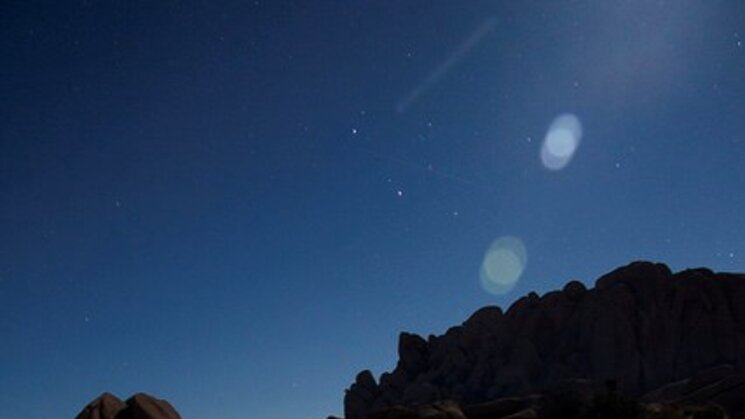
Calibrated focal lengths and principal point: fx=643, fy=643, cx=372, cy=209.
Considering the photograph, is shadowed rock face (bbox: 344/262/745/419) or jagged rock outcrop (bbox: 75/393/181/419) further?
shadowed rock face (bbox: 344/262/745/419)

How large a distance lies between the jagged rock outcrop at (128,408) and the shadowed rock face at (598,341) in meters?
60.8

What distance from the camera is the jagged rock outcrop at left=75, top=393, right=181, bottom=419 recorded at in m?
34.7

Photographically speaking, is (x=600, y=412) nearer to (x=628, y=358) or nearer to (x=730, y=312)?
(x=628, y=358)

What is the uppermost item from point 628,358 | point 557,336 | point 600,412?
point 557,336

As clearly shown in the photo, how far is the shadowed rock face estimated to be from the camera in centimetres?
9431

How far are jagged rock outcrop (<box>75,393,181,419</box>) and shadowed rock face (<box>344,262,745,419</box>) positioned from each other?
6078cm

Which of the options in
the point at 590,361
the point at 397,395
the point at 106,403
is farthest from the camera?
the point at 397,395

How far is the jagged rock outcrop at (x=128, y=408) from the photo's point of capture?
114 feet

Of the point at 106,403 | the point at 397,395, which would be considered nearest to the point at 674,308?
the point at 397,395

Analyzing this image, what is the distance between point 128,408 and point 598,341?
270ft

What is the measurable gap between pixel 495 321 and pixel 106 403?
95.0 m

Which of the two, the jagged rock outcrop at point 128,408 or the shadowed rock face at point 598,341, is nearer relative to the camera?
the jagged rock outcrop at point 128,408

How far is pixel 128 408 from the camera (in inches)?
1403

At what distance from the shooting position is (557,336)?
360ft
